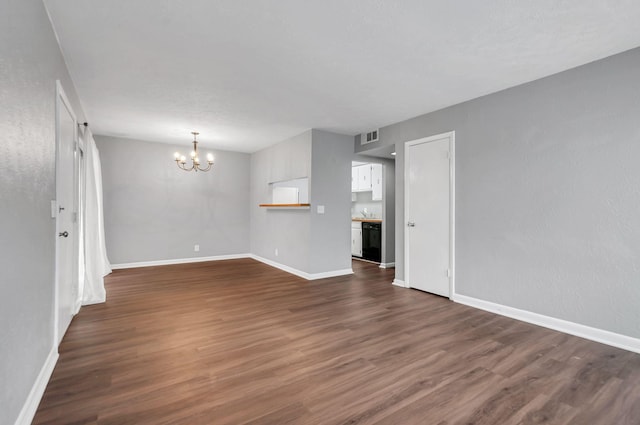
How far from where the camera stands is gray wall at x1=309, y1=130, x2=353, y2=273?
4895 mm

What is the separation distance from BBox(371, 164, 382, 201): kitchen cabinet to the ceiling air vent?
139cm

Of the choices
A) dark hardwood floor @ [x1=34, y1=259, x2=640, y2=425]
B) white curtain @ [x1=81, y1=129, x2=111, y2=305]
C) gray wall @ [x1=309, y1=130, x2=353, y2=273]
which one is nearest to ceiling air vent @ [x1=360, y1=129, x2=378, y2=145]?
gray wall @ [x1=309, y1=130, x2=353, y2=273]

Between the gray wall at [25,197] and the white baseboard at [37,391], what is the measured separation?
0.05 meters

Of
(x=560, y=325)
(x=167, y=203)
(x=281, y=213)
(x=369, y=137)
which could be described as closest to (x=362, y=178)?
(x=369, y=137)

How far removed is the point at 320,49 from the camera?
A: 8.13ft

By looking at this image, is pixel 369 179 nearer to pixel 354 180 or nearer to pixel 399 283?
pixel 354 180

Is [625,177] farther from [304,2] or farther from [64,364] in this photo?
[64,364]

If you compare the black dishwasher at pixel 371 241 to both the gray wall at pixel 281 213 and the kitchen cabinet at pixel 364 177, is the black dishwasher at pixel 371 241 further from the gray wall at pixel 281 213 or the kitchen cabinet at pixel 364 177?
the gray wall at pixel 281 213

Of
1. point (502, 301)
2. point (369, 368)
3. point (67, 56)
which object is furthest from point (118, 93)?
point (502, 301)

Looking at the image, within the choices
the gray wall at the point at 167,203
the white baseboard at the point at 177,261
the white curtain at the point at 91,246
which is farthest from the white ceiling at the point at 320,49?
the white baseboard at the point at 177,261

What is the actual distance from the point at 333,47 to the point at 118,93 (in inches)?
105

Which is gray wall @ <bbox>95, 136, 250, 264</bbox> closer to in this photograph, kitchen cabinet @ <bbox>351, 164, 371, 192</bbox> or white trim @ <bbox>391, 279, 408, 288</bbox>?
kitchen cabinet @ <bbox>351, 164, 371, 192</bbox>

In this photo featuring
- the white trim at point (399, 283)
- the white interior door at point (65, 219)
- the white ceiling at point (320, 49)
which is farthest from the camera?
the white trim at point (399, 283)

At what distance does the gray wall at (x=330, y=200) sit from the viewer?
16.1 ft
